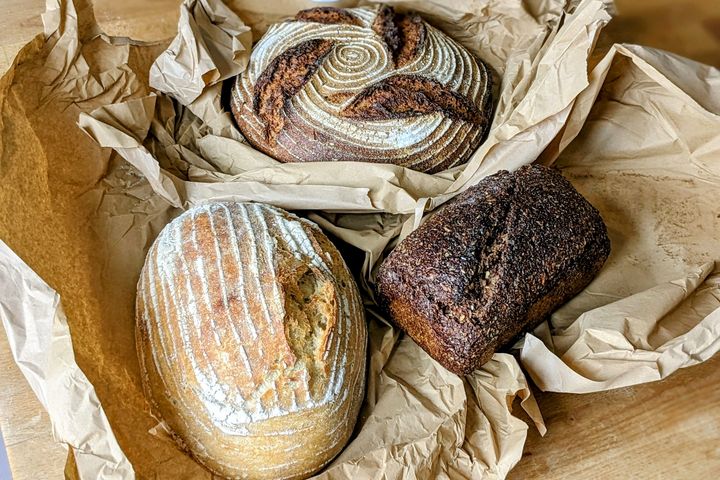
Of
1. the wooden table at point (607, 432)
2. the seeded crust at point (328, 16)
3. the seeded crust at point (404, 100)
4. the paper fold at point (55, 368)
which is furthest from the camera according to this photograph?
the seeded crust at point (328, 16)

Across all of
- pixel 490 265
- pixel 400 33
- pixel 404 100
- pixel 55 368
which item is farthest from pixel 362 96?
pixel 55 368

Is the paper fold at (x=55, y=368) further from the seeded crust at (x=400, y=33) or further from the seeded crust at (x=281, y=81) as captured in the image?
the seeded crust at (x=400, y=33)

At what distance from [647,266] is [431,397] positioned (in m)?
0.52

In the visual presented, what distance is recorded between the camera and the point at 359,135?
4.46 ft

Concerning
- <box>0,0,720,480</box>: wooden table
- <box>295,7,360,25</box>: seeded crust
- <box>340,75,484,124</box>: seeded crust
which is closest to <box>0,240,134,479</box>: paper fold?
<box>0,0,720,480</box>: wooden table

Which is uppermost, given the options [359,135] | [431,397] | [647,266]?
[359,135]

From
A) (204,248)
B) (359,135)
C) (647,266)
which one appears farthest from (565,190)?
(204,248)

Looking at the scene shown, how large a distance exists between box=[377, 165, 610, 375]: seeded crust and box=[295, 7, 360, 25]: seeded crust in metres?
0.51

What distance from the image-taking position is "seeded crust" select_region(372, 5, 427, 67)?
144 cm

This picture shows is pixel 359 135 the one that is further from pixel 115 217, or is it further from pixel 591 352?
pixel 591 352

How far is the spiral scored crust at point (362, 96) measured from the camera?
4.48 ft

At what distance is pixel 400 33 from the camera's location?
1480mm

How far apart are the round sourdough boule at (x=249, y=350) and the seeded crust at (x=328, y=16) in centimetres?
57

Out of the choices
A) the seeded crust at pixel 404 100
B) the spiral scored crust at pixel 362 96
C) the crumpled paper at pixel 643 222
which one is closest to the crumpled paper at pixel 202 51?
the spiral scored crust at pixel 362 96
